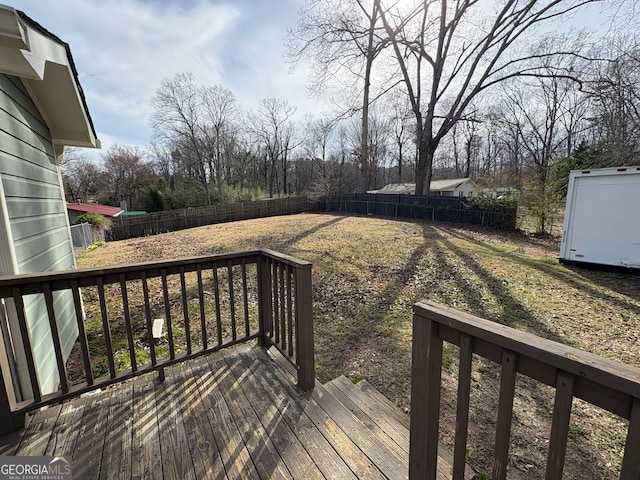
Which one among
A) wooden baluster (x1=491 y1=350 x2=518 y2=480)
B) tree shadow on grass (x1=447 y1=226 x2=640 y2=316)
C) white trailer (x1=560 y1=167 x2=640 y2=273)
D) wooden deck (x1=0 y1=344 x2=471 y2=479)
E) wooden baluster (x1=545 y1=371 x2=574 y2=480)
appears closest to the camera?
wooden baluster (x1=545 y1=371 x2=574 y2=480)

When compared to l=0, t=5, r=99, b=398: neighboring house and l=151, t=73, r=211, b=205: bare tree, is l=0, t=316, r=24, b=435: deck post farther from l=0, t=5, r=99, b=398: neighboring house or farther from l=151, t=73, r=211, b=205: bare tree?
l=151, t=73, r=211, b=205: bare tree

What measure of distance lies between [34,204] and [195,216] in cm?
1502

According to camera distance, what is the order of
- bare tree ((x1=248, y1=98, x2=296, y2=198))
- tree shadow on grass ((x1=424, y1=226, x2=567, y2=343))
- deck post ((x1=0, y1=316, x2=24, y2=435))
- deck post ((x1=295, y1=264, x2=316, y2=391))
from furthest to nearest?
bare tree ((x1=248, y1=98, x2=296, y2=198))
tree shadow on grass ((x1=424, y1=226, x2=567, y2=343))
deck post ((x1=295, y1=264, x2=316, y2=391))
deck post ((x1=0, y1=316, x2=24, y2=435))

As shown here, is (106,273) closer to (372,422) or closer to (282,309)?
(282,309)

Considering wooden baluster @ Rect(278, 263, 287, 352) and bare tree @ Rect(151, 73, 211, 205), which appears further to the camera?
bare tree @ Rect(151, 73, 211, 205)

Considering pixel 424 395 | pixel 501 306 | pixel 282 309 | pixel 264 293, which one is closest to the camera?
pixel 424 395

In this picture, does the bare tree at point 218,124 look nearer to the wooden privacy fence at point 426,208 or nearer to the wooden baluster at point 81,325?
the wooden privacy fence at point 426,208

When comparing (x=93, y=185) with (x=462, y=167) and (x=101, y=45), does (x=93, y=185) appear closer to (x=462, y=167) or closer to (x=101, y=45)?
(x=101, y=45)

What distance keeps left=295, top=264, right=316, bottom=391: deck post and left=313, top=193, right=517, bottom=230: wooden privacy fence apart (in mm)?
12475

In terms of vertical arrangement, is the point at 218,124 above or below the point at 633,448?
above

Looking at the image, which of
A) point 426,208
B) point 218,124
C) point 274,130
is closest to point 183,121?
point 218,124

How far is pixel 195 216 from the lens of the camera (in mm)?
17266

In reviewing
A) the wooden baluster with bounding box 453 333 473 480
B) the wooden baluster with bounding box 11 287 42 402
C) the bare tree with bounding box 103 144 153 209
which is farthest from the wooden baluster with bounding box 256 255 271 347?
the bare tree with bounding box 103 144 153 209

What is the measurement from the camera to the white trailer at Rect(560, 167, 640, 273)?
222 inches
